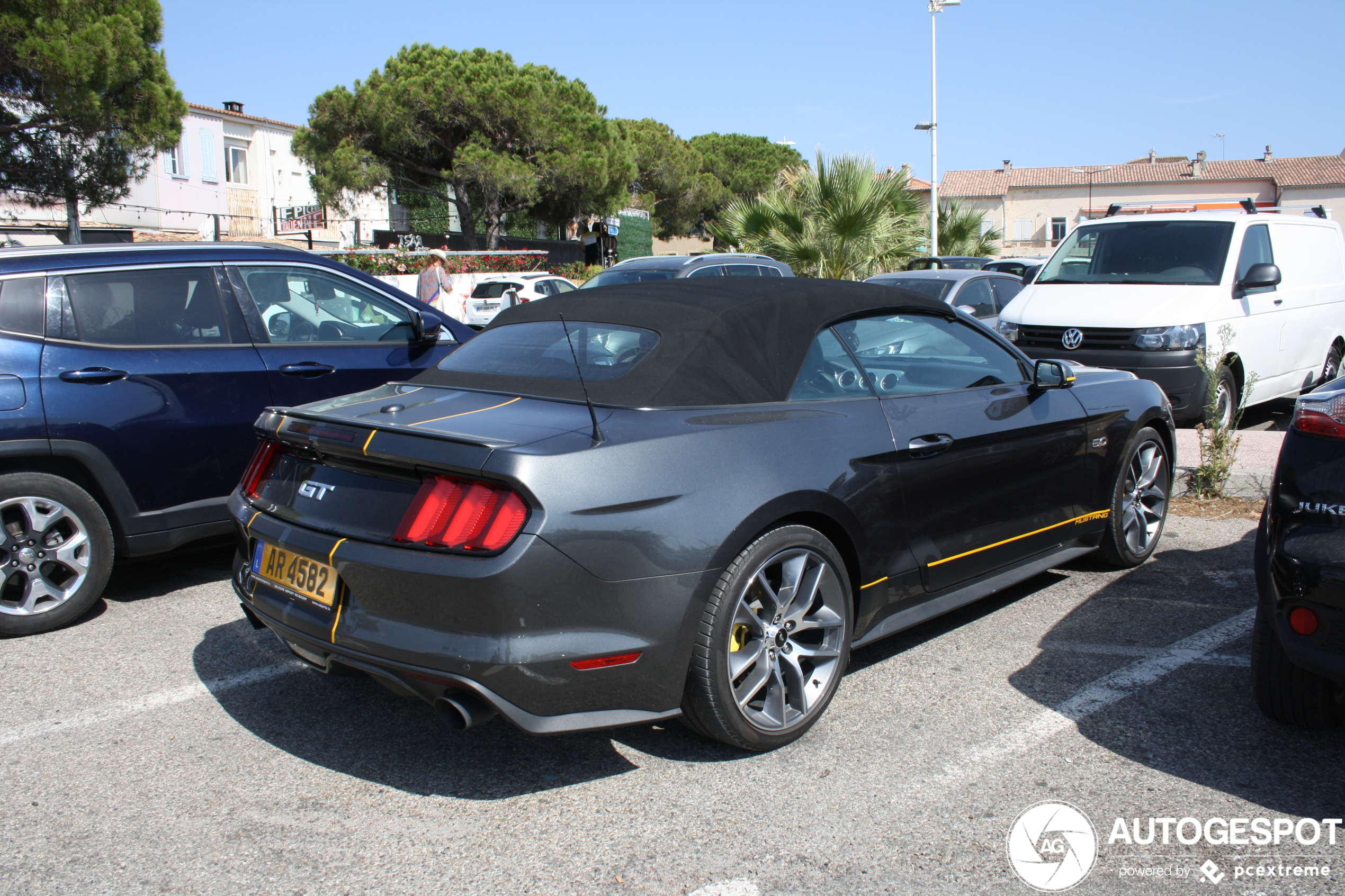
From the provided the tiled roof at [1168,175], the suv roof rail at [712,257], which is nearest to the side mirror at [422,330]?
the suv roof rail at [712,257]

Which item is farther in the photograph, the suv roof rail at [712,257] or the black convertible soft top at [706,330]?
the suv roof rail at [712,257]

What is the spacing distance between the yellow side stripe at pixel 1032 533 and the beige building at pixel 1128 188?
63341mm

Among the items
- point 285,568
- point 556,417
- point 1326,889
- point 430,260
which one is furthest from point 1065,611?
point 430,260

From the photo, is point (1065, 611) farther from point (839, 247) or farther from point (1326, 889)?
point (839, 247)

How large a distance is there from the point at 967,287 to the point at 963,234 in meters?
18.7

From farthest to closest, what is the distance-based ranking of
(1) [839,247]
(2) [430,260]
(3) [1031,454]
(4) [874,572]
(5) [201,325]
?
1. (1) [839,247]
2. (2) [430,260]
3. (5) [201,325]
4. (3) [1031,454]
5. (4) [874,572]

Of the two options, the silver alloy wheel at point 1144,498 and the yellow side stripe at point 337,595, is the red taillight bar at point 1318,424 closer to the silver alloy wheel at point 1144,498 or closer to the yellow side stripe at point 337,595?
the silver alloy wheel at point 1144,498

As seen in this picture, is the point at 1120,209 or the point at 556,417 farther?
the point at 1120,209

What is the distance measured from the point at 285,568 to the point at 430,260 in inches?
445

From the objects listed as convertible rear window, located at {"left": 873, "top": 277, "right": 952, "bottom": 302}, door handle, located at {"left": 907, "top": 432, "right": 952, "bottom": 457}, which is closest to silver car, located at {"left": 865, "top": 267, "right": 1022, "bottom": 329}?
convertible rear window, located at {"left": 873, "top": 277, "right": 952, "bottom": 302}

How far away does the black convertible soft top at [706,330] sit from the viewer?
3408mm

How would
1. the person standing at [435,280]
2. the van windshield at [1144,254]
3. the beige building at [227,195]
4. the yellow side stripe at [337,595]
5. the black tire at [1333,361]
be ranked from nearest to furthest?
1. the yellow side stripe at [337,595]
2. the van windshield at [1144,254]
3. the black tire at [1333,361]
4. the person standing at [435,280]
5. the beige building at [227,195]

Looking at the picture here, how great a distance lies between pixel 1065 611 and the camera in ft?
15.4

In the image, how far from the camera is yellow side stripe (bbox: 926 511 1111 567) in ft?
13.0
